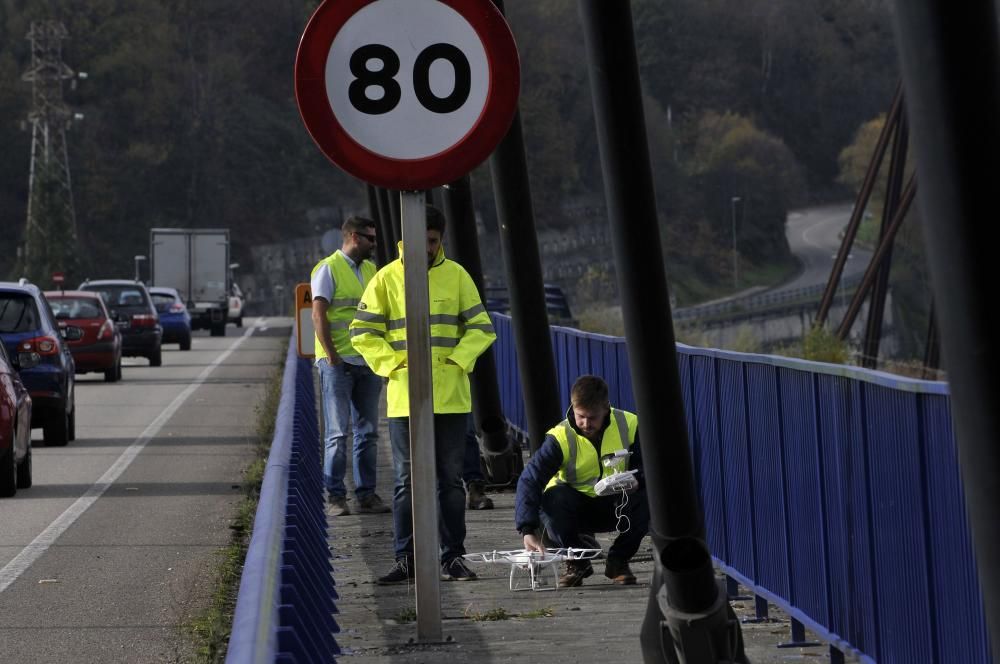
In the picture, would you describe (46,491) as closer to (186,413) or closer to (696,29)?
(186,413)

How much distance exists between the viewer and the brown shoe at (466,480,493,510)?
13.7m

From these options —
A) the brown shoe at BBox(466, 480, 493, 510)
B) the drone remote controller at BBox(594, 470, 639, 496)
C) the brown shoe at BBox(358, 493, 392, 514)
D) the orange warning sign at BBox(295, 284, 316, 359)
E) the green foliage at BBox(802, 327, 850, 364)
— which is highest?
the orange warning sign at BBox(295, 284, 316, 359)

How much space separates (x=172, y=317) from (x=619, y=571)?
126ft

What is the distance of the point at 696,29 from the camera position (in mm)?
168125

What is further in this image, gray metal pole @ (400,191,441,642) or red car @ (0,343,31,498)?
red car @ (0,343,31,498)

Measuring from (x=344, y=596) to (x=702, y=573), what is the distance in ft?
10.7

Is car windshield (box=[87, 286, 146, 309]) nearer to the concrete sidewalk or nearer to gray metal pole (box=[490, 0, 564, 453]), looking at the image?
gray metal pole (box=[490, 0, 564, 453])

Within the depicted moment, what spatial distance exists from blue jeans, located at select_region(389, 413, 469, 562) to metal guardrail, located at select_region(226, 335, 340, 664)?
40 cm

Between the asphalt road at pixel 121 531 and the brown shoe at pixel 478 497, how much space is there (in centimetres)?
169

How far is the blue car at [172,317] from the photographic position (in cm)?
4706

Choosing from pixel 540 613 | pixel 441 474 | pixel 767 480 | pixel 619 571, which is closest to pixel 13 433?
pixel 441 474

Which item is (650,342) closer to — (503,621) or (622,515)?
(503,621)

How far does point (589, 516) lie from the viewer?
31.8 feet

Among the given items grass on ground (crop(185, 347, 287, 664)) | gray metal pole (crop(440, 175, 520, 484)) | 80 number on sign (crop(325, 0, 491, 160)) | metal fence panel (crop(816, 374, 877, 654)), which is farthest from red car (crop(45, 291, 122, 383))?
metal fence panel (crop(816, 374, 877, 654))
